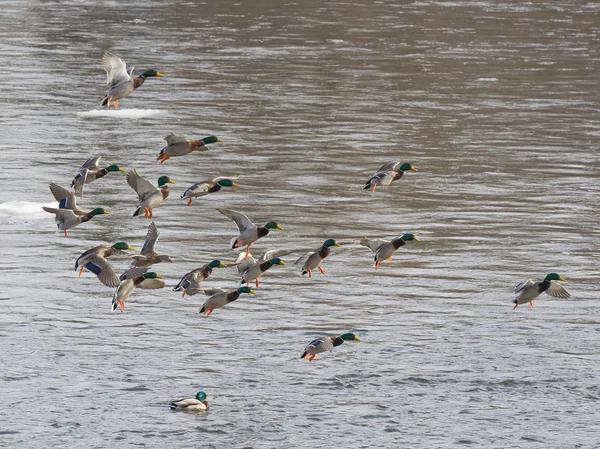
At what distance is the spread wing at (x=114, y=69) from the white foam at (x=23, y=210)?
5394mm

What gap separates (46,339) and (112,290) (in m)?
2.66

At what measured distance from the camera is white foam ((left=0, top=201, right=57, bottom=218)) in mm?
24219

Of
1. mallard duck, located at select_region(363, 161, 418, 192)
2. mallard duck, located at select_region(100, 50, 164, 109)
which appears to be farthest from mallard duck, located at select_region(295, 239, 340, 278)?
mallard duck, located at select_region(100, 50, 164, 109)

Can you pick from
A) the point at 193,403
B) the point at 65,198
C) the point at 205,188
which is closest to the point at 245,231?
the point at 205,188

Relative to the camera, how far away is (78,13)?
59.3 metres

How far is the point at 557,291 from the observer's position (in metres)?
18.7

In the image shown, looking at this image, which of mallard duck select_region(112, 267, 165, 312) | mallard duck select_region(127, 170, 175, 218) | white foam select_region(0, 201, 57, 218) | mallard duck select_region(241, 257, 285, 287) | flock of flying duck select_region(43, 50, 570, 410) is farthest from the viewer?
white foam select_region(0, 201, 57, 218)

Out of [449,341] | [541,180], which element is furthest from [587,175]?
[449,341]

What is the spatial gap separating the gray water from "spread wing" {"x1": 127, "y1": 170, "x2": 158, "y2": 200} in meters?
1.89

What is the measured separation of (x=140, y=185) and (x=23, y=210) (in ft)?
24.3

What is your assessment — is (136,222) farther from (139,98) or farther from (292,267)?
(139,98)

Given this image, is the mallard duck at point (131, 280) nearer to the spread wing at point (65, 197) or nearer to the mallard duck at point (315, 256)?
the spread wing at point (65, 197)

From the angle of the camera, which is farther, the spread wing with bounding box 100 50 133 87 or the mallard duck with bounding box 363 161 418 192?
the spread wing with bounding box 100 50 133 87

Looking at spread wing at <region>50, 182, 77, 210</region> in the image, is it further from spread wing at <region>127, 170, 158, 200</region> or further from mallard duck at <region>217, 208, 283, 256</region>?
mallard duck at <region>217, 208, 283, 256</region>
